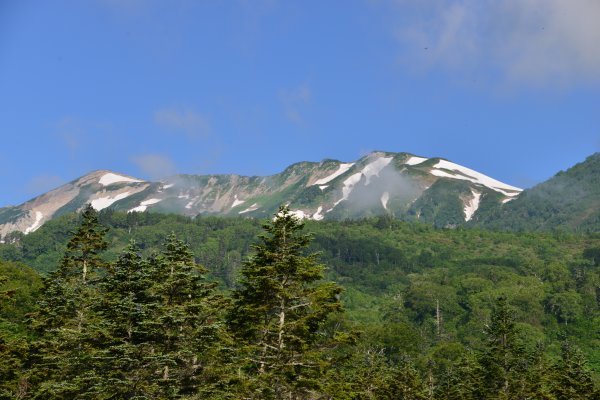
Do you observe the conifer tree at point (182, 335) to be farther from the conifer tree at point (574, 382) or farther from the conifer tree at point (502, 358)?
the conifer tree at point (574, 382)

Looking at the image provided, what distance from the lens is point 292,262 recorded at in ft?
94.9

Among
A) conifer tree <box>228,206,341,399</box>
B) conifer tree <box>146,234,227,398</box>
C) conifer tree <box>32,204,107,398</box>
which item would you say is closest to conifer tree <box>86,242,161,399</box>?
conifer tree <box>146,234,227,398</box>

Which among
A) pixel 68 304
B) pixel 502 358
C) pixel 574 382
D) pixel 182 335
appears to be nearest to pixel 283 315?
pixel 182 335

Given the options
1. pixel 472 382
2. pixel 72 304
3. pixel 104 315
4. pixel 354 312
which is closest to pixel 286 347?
pixel 104 315

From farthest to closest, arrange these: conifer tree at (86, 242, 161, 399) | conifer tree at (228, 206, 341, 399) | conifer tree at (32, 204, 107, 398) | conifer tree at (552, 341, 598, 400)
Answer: conifer tree at (552, 341, 598, 400), conifer tree at (32, 204, 107, 398), conifer tree at (86, 242, 161, 399), conifer tree at (228, 206, 341, 399)

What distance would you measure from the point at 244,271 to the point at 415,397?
146 ft

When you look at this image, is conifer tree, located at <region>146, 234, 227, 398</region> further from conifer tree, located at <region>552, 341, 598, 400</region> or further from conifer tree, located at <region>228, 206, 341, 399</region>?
conifer tree, located at <region>552, 341, 598, 400</region>

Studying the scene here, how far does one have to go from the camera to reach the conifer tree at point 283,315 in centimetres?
2730

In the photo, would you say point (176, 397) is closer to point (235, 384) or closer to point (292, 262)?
point (235, 384)

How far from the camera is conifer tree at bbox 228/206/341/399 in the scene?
2730 cm

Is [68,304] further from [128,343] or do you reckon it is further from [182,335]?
[182,335]

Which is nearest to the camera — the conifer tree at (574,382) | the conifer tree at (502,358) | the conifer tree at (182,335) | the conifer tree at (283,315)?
the conifer tree at (283,315)

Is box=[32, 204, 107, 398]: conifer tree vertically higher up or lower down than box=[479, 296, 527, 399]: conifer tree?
higher up

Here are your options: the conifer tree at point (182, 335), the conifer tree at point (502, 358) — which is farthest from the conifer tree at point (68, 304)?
the conifer tree at point (502, 358)
